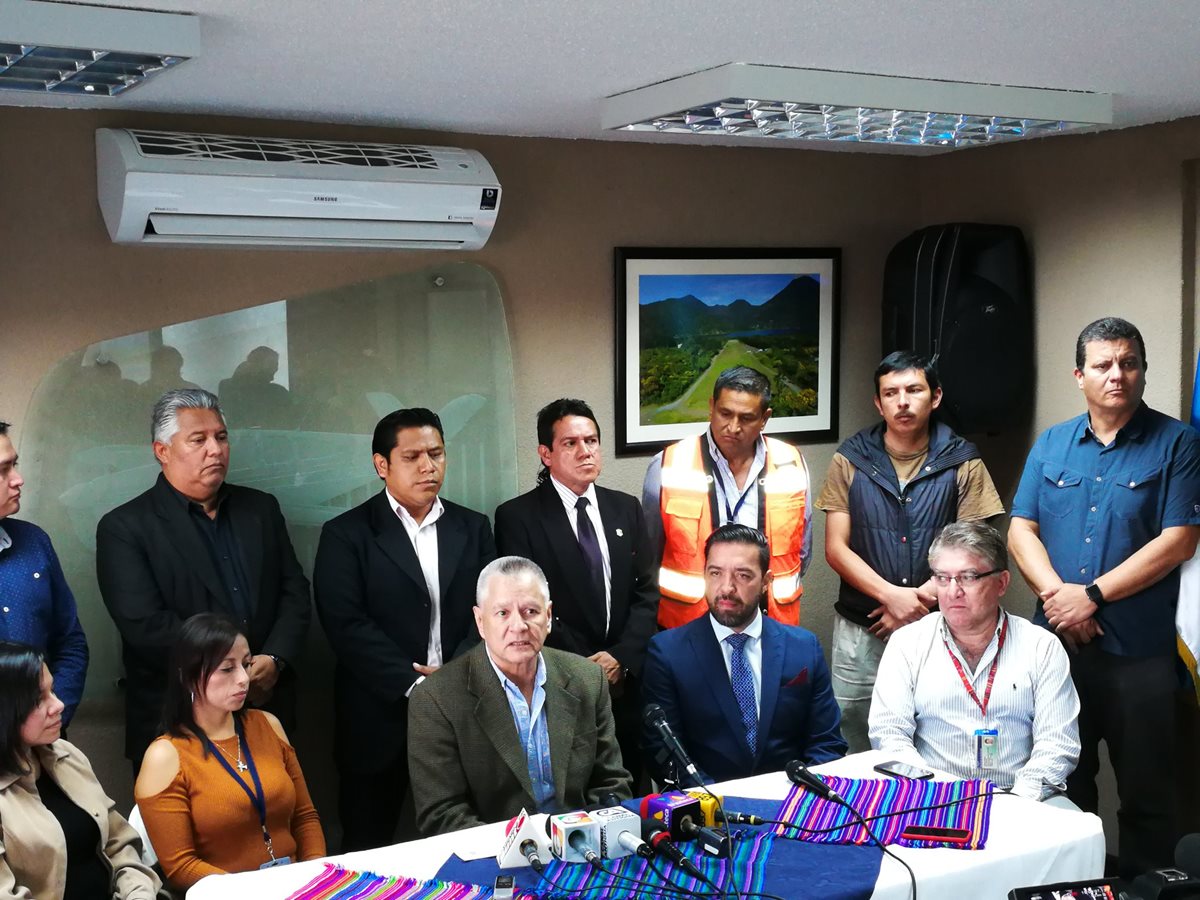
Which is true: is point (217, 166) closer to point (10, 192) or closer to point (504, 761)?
point (10, 192)

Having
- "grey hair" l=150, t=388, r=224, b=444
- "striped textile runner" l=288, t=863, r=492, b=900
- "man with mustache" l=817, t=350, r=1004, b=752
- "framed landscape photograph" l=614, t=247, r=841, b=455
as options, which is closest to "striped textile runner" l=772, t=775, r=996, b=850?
"striped textile runner" l=288, t=863, r=492, b=900

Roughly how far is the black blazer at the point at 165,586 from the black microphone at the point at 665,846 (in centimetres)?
149

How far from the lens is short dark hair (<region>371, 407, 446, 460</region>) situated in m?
3.99

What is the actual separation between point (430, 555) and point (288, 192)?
45.9 inches

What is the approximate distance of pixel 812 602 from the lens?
539 centimetres

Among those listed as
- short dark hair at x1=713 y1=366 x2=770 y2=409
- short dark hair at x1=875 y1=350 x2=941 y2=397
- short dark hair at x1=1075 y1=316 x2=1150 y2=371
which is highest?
short dark hair at x1=1075 y1=316 x2=1150 y2=371

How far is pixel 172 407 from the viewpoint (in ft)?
12.5

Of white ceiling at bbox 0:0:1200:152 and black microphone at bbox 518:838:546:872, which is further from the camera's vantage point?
white ceiling at bbox 0:0:1200:152

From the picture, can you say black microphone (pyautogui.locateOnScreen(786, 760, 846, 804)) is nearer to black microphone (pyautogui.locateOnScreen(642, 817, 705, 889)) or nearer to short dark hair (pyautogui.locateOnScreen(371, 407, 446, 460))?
black microphone (pyautogui.locateOnScreen(642, 817, 705, 889))

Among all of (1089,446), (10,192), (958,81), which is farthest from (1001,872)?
(10,192)

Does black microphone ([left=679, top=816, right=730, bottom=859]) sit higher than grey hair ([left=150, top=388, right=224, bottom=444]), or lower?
lower

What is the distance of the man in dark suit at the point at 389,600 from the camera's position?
3.89 m

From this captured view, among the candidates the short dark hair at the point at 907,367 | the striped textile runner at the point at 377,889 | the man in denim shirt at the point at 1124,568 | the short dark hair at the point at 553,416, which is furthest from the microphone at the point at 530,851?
the short dark hair at the point at 907,367

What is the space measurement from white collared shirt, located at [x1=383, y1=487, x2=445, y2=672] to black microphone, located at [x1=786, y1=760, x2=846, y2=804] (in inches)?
51.3
